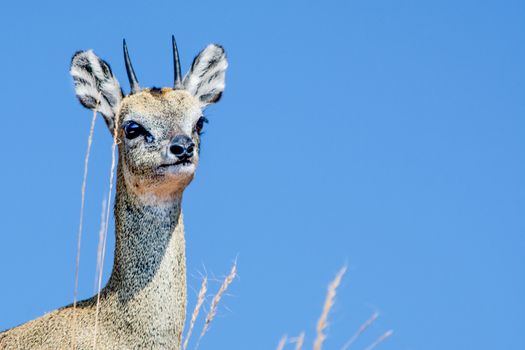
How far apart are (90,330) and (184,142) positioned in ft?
4.83

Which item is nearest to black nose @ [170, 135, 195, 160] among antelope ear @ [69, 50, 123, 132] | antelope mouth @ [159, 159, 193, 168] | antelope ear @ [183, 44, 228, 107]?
antelope mouth @ [159, 159, 193, 168]

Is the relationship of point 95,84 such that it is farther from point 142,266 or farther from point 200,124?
point 142,266

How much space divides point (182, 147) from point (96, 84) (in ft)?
4.75

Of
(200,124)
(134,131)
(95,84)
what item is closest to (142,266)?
(134,131)

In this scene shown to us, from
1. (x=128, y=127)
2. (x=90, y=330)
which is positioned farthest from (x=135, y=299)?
(x=128, y=127)

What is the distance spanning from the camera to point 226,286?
6602 millimetres

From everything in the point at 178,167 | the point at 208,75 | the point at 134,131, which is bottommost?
the point at 178,167

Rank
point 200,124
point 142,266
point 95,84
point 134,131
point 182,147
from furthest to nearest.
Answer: point 95,84 → point 200,124 → point 134,131 → point 182,147 → point 142,266

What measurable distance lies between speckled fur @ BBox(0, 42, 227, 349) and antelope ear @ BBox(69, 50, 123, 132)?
1.85ft

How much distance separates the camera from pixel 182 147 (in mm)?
6617

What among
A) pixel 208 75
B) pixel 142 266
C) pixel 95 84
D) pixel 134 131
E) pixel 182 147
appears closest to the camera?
pixel 142 266

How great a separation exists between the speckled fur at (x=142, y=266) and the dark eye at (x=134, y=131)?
0.04 metres

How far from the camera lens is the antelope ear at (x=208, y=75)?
8031 mm

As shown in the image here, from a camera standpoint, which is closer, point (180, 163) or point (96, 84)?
point (180, 163)
